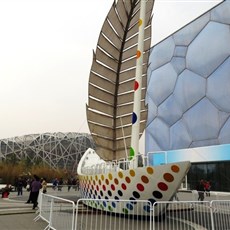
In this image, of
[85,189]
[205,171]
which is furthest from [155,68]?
[85,189]

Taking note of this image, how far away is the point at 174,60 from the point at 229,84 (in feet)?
26.5

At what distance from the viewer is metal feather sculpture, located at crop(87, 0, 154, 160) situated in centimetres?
1377

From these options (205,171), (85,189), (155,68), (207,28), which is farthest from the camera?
(155,68)

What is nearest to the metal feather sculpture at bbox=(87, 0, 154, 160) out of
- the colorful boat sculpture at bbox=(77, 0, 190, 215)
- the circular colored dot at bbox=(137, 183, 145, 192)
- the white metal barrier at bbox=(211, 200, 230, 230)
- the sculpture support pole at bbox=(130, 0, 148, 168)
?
the colorful boat sculpture at bbox=(77, 0, 190, 215)

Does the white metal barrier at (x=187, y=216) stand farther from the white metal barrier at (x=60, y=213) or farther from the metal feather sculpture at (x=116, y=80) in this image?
the metal feather sculpture at (x=116, y=80)

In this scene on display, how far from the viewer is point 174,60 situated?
99.3 feet

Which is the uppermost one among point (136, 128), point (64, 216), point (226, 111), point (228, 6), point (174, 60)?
point (228, 6)

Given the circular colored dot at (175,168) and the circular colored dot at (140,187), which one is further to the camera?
the circular colored dot at (140,187)

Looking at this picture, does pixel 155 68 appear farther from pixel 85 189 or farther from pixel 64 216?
pixel 64 216

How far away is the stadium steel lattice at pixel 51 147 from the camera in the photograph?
6700 cm

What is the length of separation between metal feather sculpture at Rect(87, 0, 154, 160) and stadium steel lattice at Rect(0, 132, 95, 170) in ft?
178

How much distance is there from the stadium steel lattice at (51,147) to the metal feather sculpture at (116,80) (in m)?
54.4

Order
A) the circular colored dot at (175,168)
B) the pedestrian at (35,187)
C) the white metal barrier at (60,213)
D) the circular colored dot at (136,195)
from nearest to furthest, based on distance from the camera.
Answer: the white metal barrier at (60,213)
the circular colored dot at (175,168)
the circular colored dot at (136,195)
the pedestrian at (35,187)

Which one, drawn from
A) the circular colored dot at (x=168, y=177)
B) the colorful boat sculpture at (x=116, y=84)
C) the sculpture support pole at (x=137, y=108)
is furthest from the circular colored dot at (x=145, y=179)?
the colorful boat sculpture at (x=116, y=84)
